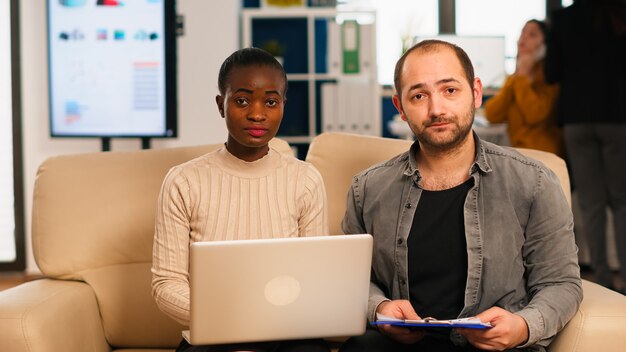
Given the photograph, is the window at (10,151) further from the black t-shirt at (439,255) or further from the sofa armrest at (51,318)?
the black t-shirt at (439,255)

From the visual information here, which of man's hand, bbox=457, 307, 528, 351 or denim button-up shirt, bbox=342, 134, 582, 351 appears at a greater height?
denim button-up shirt, bbox=342, 134, 582, 351

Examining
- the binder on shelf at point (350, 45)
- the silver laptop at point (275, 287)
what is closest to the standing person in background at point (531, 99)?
the binder on shelf at point (350, 45)

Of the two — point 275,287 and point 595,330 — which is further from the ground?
point 275,287

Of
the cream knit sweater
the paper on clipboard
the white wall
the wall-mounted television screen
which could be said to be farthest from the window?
the paper on clipboard

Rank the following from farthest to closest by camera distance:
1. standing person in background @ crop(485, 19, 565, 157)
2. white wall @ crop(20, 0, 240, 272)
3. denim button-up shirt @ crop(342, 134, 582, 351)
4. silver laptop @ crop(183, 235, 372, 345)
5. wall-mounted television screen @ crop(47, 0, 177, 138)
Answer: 1. white wall @ crop(20, 0, 240, 272)
2. standing person in background @ crop(485, 19, 565, 157)
3. wall-mounted television screen @ crop(47, 0, 177, 138)
4. denim button-up shirt @ crop(342, 134, 582, 351)
5. silver laptop @ crop(183, 235, 372, 345)

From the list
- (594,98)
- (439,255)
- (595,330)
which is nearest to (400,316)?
(439,255)

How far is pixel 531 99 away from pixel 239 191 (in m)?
2.39

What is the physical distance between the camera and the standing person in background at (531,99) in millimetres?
3750

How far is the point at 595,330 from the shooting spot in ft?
5.20

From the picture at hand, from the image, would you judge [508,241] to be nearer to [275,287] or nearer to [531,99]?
[275,287]

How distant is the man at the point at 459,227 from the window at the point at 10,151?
11.0 ft

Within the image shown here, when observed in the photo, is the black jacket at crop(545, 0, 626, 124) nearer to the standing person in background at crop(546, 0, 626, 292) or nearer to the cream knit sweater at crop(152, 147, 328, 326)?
the standing person in background at crop(546, 0, 626, 292)

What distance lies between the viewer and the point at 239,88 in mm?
1686

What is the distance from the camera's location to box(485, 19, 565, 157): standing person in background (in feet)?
12.3
